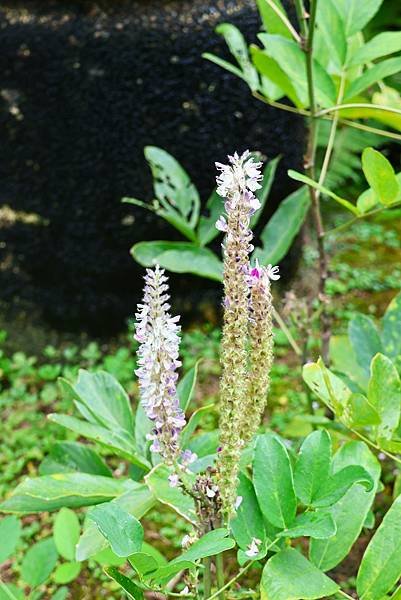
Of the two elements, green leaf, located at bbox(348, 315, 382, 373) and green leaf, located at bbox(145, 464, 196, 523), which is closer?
green leaf, located at bbox(145, 464, 196, 523)

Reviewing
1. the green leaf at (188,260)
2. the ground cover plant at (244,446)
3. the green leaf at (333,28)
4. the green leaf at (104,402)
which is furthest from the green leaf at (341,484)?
the green leaf at (333,28)

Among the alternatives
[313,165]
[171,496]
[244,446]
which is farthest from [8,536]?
[313,165]

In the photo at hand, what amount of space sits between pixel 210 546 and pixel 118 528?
85 millimetres

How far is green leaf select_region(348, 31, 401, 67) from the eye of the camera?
1.17m

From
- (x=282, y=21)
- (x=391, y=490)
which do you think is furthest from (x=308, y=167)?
(x=391, y=490)

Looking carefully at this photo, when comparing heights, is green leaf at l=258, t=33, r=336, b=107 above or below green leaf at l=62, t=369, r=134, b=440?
above

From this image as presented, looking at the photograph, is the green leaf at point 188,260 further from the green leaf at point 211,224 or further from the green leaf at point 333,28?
the green leaf at point 333,28

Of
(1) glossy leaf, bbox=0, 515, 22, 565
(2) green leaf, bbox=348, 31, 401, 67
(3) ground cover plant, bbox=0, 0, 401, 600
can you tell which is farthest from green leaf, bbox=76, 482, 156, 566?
(2) green leaf, bbox=348, 31, 401, 67

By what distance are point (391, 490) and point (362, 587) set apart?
33.3 inches

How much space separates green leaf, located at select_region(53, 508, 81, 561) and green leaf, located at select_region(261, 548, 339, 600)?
0.46 metres

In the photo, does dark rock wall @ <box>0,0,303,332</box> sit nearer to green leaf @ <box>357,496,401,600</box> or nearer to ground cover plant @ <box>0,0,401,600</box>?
ground cover plant @ <box>0,0,401,600</box>

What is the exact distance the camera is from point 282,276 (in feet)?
7.90

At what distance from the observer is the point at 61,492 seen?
0.96m

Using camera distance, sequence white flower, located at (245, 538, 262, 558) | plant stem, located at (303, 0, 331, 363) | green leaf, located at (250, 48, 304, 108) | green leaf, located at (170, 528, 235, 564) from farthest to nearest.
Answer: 1. green leaf, located at (250, 48, 304, 108)
2. plant stem, located at (303, 0, 331, 363)
3. white flower, located at (245, 538, 262, 558)
4. green leaf, located at (170, 528, 235, 564)
